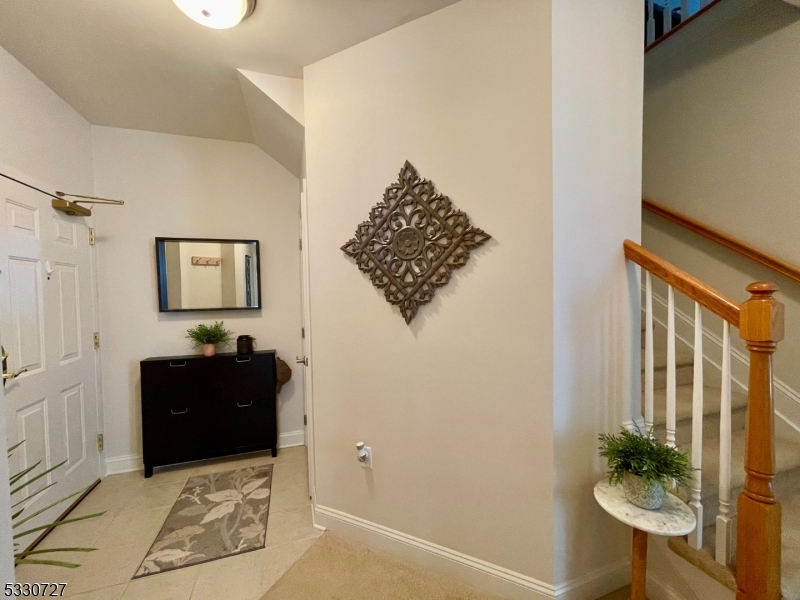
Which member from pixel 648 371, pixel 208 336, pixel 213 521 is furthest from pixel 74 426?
pixel 648 371

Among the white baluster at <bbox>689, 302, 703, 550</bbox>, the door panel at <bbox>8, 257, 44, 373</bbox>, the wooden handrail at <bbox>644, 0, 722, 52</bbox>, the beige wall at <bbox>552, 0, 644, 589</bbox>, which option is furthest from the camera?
the wooden handrail at <bbox>644, 0, 722, 52</bbox>

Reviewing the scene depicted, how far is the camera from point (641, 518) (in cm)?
111

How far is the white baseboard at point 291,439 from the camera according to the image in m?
3.00

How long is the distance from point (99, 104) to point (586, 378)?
10.9 ft

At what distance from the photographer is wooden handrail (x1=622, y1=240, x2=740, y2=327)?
1.12 metres

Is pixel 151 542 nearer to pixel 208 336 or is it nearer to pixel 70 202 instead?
pixel 208 336

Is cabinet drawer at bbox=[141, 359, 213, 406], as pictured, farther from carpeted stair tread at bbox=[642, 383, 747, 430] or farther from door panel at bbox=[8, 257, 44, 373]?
carpeted stair tread at bbox=[642, 383, 747, 430]

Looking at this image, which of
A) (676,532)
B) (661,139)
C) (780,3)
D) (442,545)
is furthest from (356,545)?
(780,3)

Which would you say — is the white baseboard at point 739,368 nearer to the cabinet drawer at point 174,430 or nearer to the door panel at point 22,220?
the cabinet drawer at point 174,430

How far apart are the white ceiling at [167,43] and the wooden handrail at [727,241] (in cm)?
181

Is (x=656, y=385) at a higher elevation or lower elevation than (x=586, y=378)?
lower

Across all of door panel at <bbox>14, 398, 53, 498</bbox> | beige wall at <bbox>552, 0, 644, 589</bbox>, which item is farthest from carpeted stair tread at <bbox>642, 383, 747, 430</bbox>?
door panel at <bbox>14, 398, 53, 498</bbox>

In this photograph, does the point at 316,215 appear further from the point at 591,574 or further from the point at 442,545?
the point at 591,574

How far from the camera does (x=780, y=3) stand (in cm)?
178
